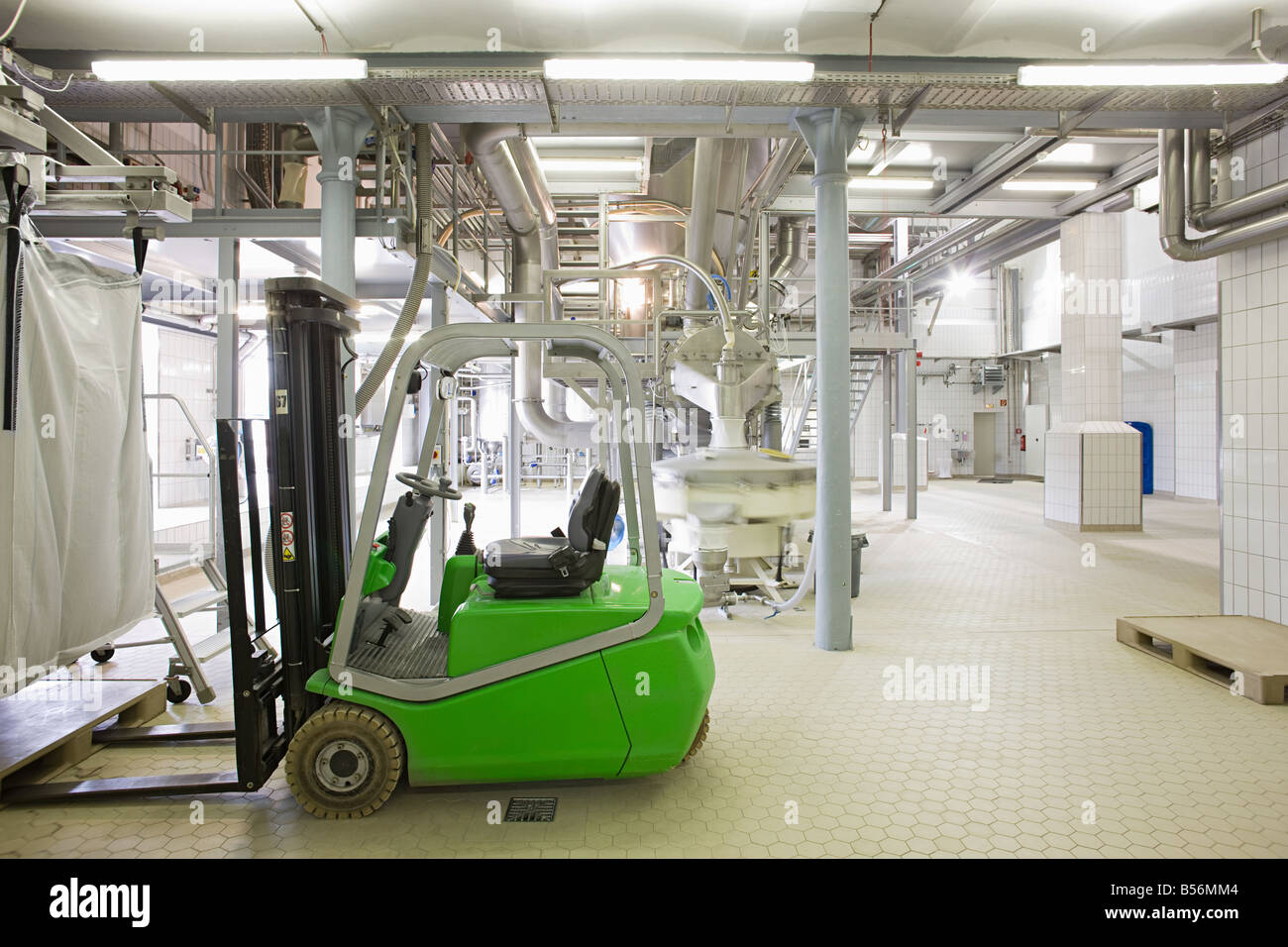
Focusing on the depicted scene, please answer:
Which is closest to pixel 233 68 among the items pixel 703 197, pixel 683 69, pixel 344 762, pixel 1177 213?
pixel 683 69

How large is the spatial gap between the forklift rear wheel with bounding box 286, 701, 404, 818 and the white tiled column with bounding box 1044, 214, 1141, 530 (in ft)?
39.3

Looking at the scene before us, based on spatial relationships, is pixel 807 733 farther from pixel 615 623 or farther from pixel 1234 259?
pixel 1234 259

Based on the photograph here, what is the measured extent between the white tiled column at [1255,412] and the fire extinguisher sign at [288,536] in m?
7.13

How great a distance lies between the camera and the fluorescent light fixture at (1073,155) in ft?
28.2

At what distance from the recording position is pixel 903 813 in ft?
9.84

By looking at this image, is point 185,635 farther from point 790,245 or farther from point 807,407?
point 790,245

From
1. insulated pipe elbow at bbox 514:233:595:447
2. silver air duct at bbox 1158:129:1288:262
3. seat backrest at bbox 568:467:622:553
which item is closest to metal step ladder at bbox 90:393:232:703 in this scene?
seat backrest at bbox 568:467:622:553

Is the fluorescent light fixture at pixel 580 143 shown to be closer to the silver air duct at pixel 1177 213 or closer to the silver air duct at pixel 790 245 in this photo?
the silver air duct at pixel 1177 213

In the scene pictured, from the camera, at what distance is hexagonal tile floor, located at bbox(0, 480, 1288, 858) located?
9.11ft

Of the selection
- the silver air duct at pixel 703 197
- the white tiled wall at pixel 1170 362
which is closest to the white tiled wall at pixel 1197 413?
the white tiled wall at pixel 1170 362

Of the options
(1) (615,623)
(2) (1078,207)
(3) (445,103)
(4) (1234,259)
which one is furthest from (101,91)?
(2) (1078,207)

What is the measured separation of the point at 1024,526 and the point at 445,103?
38.6 feet

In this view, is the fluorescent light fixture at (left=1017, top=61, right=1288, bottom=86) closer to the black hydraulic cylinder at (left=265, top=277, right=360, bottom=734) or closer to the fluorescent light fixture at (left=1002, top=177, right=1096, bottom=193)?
the black hydraulic cylinder at (left=265, top=277, right=360, bottom=734)

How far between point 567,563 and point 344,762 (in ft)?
4.25
